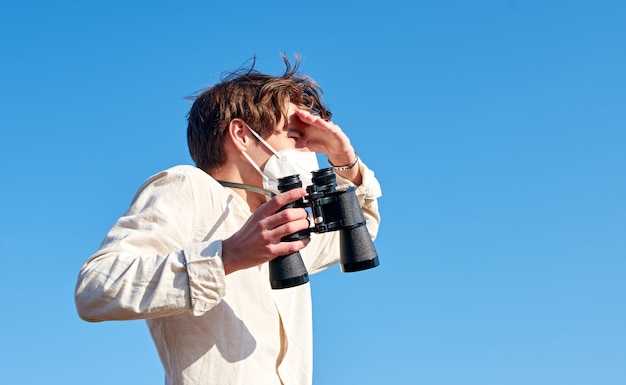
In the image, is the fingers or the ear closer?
the fingers

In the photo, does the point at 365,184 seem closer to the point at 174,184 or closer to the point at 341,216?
the point at 341,216

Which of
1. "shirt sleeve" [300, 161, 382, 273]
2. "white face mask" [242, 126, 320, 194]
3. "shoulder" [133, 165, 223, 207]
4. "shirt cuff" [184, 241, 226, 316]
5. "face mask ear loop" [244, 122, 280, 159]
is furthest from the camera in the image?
"shirt sleeve" [300, 161, 382, 273]

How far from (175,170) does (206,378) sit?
942 mm

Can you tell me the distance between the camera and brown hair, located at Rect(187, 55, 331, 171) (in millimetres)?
4309

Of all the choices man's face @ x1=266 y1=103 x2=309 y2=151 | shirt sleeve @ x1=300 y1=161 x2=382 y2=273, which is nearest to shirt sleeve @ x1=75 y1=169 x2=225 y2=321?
man's face @ x1=266 y1=103 x2=309 y2=151

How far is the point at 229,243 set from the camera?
2994 mm

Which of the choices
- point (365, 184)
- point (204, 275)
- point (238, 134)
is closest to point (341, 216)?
point (204, 275)

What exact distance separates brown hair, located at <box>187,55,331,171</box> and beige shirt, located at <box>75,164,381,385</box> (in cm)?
49

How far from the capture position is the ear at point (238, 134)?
4266 millimetres

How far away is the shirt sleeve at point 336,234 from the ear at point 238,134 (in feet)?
2.50

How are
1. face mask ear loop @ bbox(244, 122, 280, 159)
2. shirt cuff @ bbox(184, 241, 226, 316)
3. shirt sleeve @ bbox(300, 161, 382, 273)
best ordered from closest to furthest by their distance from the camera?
1. shirt cuff @ bbox(184, 241, 226, 316)
2. face mask ear loop @ bbox(244, 122, 280, 159)
3. shirt sleeve @ bbox(300, 161, 382, 273)

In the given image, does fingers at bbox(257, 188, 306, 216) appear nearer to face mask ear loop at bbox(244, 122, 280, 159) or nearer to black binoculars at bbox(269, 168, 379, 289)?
black binoculars at bbox(269, 168, 379, 289)

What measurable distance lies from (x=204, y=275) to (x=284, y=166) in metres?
1.24

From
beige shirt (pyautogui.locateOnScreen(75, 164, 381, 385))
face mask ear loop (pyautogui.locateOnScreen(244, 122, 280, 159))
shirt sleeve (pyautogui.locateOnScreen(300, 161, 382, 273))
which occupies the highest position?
face mask ear loop (pyautogui.locateOnScreen(244, 122, 280, 159))
